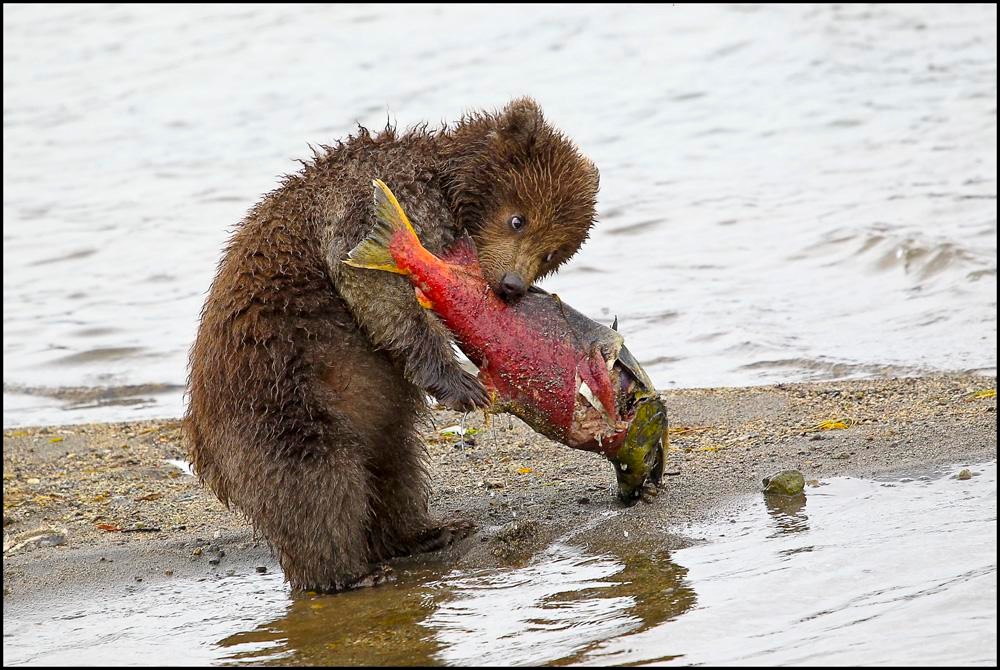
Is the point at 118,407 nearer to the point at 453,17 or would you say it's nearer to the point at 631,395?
the point at 631,395

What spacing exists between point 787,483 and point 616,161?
1026 centimetres

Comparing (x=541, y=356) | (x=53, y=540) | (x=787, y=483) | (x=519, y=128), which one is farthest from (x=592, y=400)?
(x=53, y=540)

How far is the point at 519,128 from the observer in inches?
250

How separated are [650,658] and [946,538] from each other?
1.58m

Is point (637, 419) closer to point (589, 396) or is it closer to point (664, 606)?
point (589, 396)

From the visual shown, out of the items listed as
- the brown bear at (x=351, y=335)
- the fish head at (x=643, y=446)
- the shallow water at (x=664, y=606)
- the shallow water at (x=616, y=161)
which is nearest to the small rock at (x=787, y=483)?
the shallow water at (x=664, y=606)

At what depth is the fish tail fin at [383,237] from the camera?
5953mm

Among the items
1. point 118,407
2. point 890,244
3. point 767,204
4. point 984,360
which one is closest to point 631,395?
point 984,360

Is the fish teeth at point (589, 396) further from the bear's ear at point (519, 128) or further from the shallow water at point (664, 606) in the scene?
the bear's ear at point (519, 128)

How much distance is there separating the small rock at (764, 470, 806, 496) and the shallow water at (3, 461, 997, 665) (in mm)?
73

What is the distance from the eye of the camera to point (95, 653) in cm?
551

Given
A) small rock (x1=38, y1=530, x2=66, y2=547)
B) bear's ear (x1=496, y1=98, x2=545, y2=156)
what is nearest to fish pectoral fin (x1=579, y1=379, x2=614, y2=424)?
bear's ear (x1=496, y1=98, x2=545, y2=156)

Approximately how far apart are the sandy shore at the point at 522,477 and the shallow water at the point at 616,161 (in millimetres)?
1004

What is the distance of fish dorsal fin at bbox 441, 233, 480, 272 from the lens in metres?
6.26
